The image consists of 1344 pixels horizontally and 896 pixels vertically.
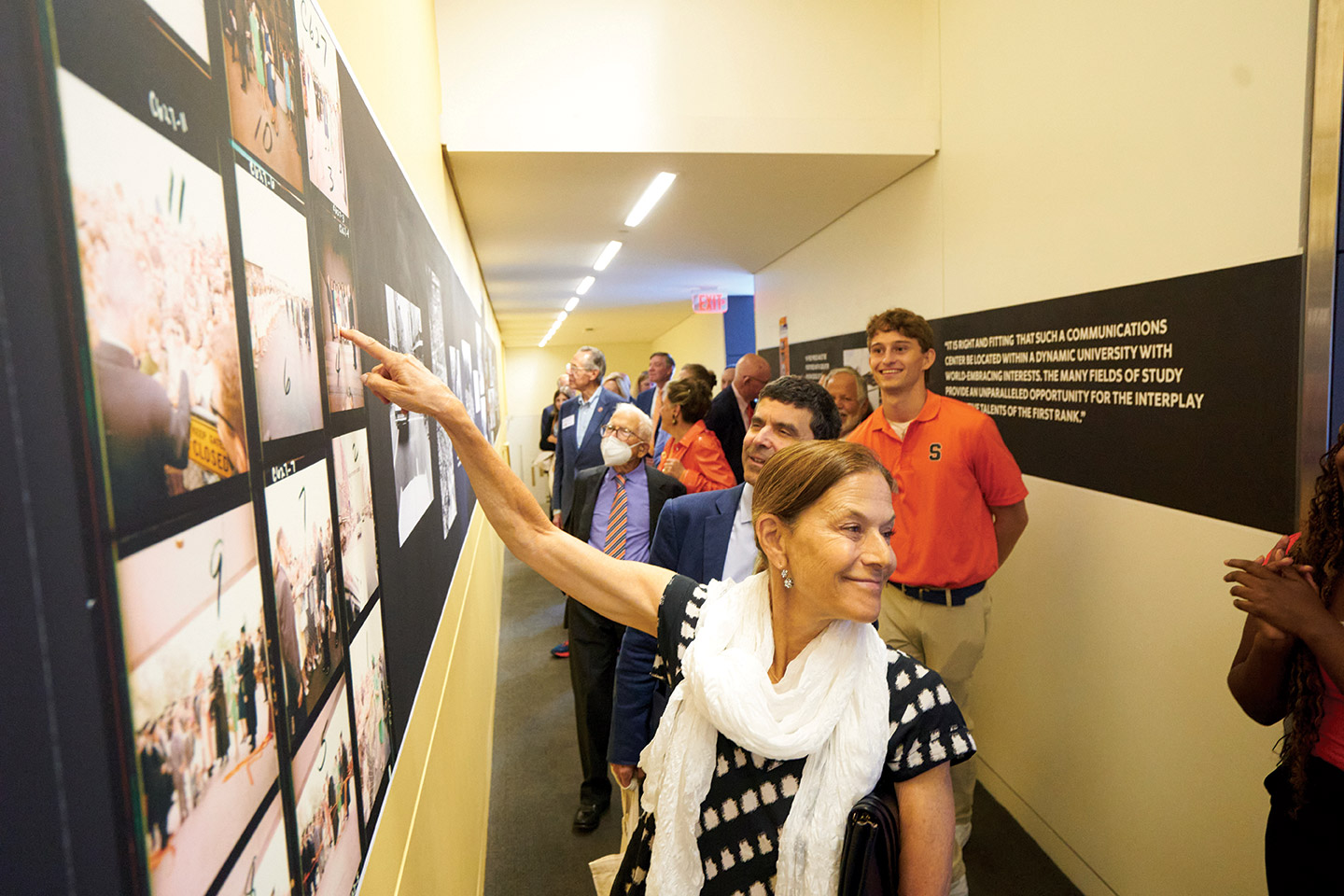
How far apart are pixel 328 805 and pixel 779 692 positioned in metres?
0.79

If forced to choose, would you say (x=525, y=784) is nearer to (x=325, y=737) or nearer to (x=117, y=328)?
(x=325, y=737)

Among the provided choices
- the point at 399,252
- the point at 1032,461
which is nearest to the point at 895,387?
the point at 1032,461

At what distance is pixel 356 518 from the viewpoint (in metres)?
1.14

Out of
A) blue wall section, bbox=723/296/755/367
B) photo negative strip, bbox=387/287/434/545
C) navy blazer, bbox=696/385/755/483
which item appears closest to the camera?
photo negative strip, bbox=387/287/434/545

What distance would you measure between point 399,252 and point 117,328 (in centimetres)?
136

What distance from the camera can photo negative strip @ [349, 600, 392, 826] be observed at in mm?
1090

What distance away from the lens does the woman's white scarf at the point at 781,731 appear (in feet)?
4.27

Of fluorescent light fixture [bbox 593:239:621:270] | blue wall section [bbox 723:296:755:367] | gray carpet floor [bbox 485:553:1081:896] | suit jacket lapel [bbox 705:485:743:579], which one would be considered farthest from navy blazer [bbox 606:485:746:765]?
blue wall section [bbox 723:296:755:367]

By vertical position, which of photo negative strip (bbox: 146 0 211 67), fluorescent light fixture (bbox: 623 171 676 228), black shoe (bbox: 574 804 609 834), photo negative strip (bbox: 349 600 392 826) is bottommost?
black shoe (bbox: 574 804 609 834)

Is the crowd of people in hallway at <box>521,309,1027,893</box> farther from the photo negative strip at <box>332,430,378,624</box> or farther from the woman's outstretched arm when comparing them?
the photo negative strip at <box>332,430,378,624</box>

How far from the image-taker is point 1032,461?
3.51 metres

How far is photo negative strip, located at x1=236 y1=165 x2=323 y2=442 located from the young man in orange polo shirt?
2616mm

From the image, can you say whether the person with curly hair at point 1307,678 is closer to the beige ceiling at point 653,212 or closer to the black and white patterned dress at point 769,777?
the black and white patterned dress at point 769,777

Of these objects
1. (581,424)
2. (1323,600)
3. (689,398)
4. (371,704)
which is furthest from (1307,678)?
(581,424)
